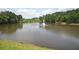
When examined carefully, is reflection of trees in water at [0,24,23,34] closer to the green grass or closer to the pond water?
the pond water

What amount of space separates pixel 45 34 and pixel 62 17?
0.30 metres

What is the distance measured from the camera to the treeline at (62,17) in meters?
1.84

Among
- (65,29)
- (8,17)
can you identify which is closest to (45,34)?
(65,29)

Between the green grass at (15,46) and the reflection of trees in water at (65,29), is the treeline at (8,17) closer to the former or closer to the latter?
the green grass at (15,46)

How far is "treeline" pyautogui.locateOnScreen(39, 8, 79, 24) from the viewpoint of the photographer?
184 centimetres

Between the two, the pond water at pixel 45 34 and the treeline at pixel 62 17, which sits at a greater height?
the treeline at pixel 62 17

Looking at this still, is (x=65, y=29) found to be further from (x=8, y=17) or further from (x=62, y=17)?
(x=8, y=17)

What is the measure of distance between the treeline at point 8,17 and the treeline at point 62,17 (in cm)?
29

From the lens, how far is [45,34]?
6.02 ft

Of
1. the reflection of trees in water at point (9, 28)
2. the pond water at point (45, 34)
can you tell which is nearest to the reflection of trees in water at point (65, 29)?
the pond water at point (45, 34)
